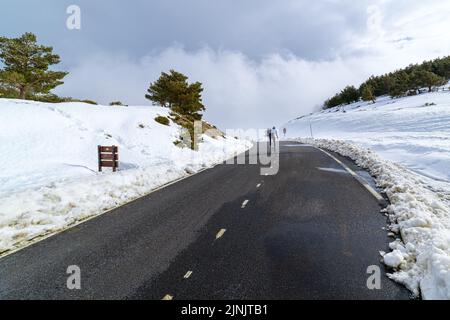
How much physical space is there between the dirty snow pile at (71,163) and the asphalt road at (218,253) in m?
1.01

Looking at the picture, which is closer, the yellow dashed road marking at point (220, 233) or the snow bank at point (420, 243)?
the snow bank at point (420, 243)

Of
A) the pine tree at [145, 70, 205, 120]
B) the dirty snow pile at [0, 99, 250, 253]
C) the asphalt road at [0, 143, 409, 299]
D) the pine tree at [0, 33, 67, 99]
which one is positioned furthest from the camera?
the pine tree at [145, 70, 205, 120]

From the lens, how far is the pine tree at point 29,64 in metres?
31.1

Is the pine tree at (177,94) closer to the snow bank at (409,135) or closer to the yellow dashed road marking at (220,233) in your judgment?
the snow bank at (409,135)

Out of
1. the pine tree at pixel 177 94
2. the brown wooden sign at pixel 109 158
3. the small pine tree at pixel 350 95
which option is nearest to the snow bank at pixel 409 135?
the brown wooden sign at pixel 109 158

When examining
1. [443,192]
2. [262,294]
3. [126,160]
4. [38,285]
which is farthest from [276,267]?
[126,160]

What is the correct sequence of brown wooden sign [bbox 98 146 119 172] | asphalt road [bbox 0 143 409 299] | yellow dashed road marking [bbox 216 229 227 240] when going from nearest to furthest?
1. asphalt road [bbox 0 143 409 299]
2. yellow dashed road marking [bbox 216 229 227 240]
3. brown wooden sign [bbox 98 146 119 172]

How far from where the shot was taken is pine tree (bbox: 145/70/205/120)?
3856 centimetres

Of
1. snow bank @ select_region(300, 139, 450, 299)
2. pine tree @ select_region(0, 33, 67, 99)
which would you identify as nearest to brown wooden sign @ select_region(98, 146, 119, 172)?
snow bank @ select_region(300, 139, 450, 299)

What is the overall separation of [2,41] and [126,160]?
2830 centimetres

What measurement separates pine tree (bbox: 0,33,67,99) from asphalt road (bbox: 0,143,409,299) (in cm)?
3257

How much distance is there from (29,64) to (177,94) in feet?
60.7

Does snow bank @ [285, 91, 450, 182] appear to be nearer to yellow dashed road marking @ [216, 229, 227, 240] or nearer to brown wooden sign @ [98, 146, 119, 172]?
yellow dashed road marking @ [216, 229, 227, 240]

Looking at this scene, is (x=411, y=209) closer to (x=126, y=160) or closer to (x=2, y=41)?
(x=126, y=160)
